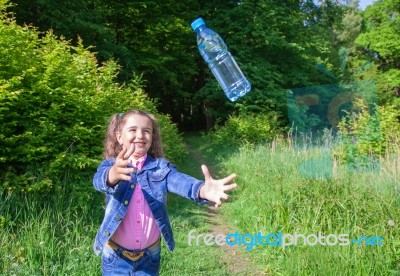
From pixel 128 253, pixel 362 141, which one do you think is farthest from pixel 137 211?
pixel 362 141

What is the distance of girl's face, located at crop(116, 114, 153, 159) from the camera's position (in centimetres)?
229

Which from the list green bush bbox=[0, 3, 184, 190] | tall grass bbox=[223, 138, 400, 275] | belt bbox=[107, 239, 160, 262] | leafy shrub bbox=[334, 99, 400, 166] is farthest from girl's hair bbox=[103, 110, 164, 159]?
leafy shrub bbox=[334, 99, 400, 166]

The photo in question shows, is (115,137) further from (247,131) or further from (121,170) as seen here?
(247,131)

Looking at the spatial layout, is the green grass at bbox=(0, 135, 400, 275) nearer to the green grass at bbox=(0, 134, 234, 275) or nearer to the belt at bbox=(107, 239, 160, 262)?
the green grass at bbox=(0, 134, 234, 275)

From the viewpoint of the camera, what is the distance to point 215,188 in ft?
6.33

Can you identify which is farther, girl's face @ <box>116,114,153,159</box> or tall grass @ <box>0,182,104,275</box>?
tall grass @ <box>0,182,104,275</box>

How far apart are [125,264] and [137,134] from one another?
0.76 meters

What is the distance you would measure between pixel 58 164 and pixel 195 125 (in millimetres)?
23828

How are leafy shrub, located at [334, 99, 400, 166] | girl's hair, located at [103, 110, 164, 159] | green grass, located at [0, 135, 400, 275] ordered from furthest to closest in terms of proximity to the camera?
leafy shrub, located at [334, 99, 400, 166], green grass, located at [0, 135, 400, 275], girl's hair, located at [103, 110, 164, 159]

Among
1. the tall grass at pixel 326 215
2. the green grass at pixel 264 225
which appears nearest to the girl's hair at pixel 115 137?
the green grass at pixel 264 225

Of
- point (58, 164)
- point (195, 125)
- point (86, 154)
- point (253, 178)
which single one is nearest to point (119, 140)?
point (58, 164)

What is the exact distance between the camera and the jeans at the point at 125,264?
2.28 metres

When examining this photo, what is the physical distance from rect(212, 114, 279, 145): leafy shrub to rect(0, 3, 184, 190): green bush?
31.0 ft

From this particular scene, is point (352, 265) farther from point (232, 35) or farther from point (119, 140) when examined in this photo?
point (232, 35)
